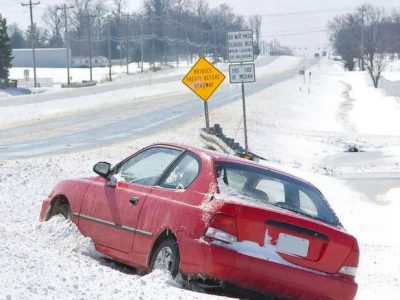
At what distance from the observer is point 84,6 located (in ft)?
593

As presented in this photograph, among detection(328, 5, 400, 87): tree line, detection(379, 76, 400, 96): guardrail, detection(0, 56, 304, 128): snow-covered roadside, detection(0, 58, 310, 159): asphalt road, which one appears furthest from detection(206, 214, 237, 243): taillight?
detection(328, 5, 400, 87): tree line

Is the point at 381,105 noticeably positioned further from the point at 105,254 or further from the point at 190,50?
the point at 190,50

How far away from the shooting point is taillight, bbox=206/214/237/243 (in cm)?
627

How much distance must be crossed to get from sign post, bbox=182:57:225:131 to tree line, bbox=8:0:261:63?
117 m

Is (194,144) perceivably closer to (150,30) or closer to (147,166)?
(147,166)

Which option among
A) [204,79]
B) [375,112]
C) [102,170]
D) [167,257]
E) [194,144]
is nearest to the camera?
[167,257]

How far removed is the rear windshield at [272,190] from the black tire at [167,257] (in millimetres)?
612

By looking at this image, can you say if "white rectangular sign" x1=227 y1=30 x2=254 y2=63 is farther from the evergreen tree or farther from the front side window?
the evergreen tree

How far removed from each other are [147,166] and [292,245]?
1.99 m

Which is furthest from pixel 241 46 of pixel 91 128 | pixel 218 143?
pixel 91 128

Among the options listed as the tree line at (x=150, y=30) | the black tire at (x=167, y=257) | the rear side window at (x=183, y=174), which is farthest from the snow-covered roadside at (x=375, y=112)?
the tree line at (x=150, y=30)

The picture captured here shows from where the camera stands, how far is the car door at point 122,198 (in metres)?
7.38

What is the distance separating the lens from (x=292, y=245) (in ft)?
21.1

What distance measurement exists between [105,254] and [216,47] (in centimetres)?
13862
